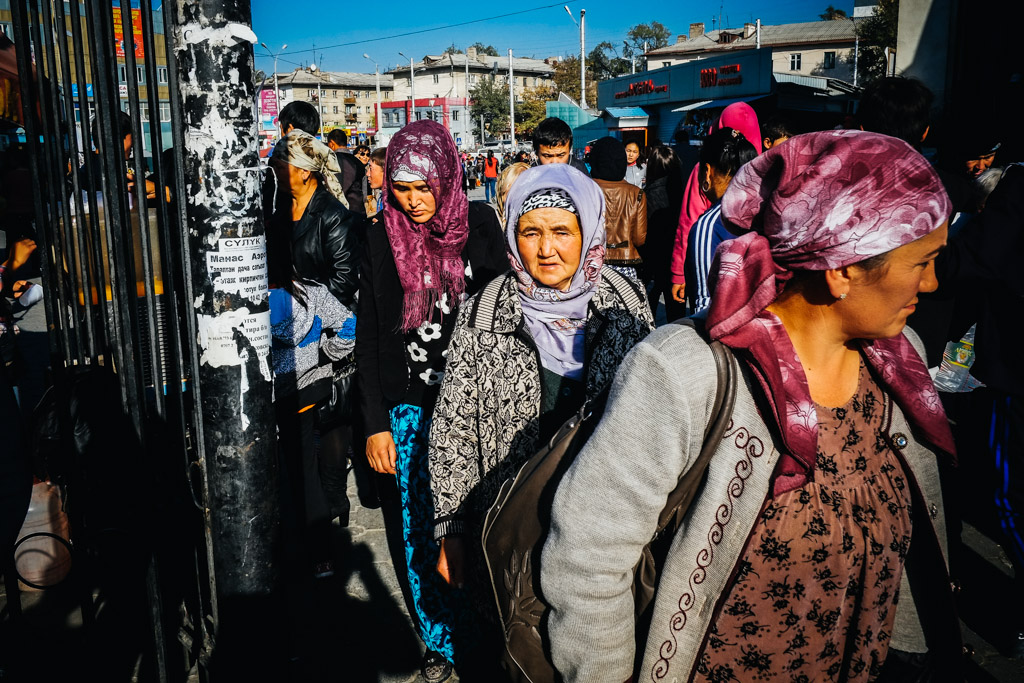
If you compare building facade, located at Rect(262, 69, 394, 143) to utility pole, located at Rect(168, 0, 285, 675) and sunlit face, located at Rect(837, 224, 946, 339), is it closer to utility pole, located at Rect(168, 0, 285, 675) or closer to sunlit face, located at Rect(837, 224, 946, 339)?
utility pole, located at Rect(168, 0, 285, 675)

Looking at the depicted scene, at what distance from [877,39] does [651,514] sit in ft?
193

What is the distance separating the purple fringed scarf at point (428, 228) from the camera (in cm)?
309

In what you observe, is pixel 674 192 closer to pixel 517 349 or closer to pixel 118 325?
pixel 517 349

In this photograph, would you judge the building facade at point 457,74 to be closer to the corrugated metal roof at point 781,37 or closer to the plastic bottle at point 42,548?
the corrugated metal roof at point 781,37

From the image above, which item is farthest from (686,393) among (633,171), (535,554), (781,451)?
(633,171)

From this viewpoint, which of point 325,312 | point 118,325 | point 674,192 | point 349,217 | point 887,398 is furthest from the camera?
point 674,192

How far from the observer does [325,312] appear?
148 inches

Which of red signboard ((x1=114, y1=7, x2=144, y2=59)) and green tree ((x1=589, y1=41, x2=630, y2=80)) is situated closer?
red signboard ((x1=114, y1=7, x2=144, y2=59))

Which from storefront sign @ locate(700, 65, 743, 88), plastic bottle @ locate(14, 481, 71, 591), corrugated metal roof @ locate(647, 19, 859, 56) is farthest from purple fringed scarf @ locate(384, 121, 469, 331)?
corrugated metal roof @ locate(647, 19, 859, 56)

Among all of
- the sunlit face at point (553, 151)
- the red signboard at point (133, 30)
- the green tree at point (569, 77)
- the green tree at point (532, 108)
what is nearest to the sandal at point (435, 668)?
the red signboard at point (133, 30)

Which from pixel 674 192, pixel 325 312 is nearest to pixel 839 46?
pixel 674 192

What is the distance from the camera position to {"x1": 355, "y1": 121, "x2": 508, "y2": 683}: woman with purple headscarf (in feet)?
10.0

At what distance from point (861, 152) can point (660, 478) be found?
737 millimetres

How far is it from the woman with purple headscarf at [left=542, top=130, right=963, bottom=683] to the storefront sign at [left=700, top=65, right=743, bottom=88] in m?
31.3
